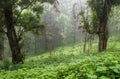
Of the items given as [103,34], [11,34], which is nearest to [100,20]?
[103,34]

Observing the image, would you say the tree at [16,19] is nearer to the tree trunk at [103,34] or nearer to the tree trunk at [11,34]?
the tree trunk at [11,34]

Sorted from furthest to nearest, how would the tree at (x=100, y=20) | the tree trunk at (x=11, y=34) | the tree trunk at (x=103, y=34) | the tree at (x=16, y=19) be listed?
1. the tree trunk at (x=103, y=34)
2. the tree at (x=100, y=20)
3. the tree trunk at (x=11, y=34)
4. the tree at (x=16, y=19)

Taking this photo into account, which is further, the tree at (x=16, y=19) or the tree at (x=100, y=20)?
the tree at (x=100, y=20)

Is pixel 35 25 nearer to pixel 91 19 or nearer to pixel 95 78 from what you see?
pixel 91 19

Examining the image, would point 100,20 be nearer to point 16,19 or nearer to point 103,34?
point 103,34

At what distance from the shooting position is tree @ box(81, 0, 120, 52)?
24.3 m

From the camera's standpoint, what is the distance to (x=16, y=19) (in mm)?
20703

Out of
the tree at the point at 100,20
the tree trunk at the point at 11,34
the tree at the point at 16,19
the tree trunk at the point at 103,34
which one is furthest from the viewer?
the tree trunk at the point at 103,34

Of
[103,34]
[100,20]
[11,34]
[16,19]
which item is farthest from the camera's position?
[100,20]

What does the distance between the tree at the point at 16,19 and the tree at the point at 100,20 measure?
580cm

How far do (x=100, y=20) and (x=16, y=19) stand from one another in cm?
902

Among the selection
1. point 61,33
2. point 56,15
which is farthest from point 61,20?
point 61,33

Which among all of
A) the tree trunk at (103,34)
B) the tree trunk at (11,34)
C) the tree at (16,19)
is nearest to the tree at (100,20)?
the tree trunk at (103,34)

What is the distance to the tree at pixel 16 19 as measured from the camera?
19366 millimetres
